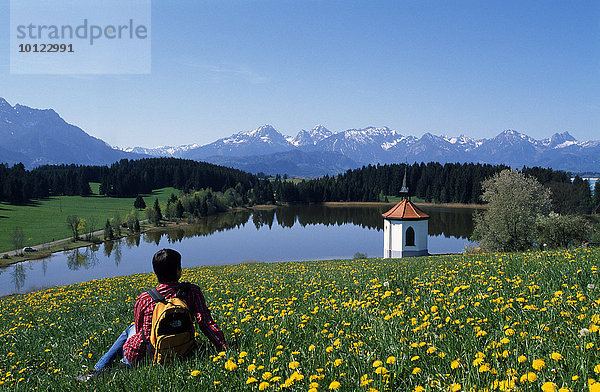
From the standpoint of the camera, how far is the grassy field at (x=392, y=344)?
3188mm

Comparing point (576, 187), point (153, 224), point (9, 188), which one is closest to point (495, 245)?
point (576, 187)

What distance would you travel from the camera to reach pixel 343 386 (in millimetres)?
3316

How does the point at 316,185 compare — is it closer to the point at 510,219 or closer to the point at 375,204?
the point at 375,204

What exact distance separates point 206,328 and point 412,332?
2.72 metres

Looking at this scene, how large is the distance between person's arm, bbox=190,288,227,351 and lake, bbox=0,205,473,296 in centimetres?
4212

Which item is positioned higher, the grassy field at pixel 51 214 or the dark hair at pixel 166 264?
the dark hair at pixel 166 264

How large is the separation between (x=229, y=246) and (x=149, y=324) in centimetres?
7175

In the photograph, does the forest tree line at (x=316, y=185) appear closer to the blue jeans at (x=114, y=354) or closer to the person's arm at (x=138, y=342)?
the blue jeans at (x=114, y=354)

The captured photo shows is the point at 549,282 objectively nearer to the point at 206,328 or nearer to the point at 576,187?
the point at 206,328

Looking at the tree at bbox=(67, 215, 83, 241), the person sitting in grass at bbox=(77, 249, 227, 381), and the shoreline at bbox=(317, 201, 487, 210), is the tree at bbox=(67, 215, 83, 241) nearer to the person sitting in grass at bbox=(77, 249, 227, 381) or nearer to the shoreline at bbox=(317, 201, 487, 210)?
the person sitting in grass at bbox=(77, 249, 227, 381)

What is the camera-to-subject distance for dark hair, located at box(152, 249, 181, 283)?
5227 mm

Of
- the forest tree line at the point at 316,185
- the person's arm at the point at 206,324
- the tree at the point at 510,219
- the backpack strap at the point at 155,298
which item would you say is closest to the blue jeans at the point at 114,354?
the backpack strap at the point at 155,298

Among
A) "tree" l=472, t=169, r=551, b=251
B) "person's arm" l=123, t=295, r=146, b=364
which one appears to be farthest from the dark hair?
"tree" l=472, t=169, r=551, b=251

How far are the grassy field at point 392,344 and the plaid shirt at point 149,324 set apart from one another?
1.04 feet
